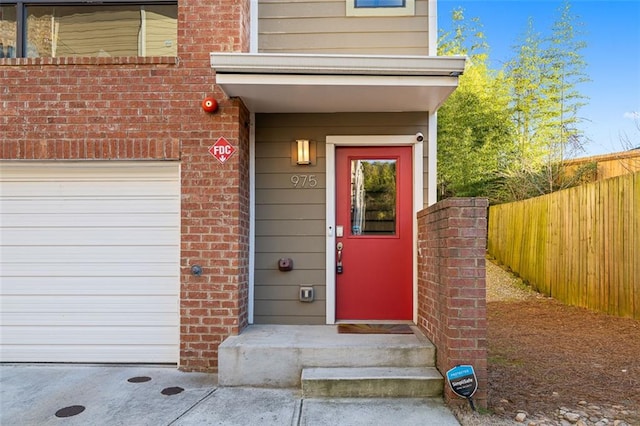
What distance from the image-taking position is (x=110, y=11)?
4.30 m

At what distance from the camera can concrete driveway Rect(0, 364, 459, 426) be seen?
9.89ft

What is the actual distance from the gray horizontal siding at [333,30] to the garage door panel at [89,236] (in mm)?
2201

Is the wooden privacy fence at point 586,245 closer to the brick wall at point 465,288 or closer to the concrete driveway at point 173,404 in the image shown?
the brick wall at point 465,288

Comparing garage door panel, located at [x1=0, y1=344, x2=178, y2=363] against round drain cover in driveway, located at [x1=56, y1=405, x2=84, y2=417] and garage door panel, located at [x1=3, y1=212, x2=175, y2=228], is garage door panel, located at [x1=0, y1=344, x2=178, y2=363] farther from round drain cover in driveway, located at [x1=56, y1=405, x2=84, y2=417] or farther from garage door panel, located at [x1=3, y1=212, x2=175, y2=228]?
garage door panel, located at [x1=3, y1=212, x2=175, y2=228]

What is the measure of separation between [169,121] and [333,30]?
6.40 feet

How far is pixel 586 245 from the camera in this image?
649 cm

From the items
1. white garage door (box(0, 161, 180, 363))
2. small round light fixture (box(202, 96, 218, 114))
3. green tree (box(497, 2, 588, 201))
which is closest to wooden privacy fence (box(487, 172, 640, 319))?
green tree (box(497, 2, 588, 201))

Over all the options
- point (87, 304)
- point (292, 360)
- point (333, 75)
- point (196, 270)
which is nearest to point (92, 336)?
point (87, 304)

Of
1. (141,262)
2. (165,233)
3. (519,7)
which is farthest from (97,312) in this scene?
(519,7)

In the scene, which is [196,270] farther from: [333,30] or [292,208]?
[333,30]

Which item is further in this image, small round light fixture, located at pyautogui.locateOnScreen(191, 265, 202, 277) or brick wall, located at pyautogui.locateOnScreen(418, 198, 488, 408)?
small round light fixture, located at pyautogui.locateOnScreen(191, 265, 202, 277)

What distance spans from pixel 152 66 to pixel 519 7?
11682 mm

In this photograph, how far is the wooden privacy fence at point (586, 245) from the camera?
557 cm

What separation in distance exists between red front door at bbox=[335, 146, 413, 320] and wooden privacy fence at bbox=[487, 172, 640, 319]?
3172 mm
